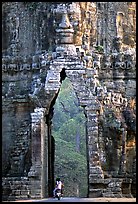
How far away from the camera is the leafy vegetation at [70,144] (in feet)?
130

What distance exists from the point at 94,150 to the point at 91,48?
15.7ft

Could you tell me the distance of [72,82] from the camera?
76.8ft

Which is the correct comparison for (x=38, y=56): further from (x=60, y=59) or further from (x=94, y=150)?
(x=94, y=150)

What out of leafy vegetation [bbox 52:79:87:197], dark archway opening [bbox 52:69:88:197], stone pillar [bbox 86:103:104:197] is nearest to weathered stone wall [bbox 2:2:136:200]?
stone pillar [bbox 86:103:104:197]

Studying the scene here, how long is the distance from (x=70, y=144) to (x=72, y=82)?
23.3m

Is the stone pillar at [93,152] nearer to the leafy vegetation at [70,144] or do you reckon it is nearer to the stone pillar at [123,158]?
the stone pillar at [123,158]

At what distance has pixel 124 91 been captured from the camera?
83.5 feet

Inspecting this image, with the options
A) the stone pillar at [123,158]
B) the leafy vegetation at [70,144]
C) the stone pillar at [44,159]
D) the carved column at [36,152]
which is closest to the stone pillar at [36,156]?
→ the carved column at [36,152]

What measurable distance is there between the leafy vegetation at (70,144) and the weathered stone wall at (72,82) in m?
12.3

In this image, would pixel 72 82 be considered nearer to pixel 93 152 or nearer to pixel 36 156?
pixel 93 152

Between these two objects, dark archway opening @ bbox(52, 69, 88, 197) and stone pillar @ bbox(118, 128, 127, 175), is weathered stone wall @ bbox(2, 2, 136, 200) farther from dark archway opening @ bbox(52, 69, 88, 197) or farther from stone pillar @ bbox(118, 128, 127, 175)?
dark archway opening @ bbox(52, 69, 88, 197)

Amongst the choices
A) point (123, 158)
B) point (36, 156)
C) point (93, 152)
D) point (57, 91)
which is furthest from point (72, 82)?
point (123, 158)

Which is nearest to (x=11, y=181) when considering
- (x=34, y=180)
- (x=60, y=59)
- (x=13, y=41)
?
(x=34, y=180)

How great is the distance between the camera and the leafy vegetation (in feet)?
130
